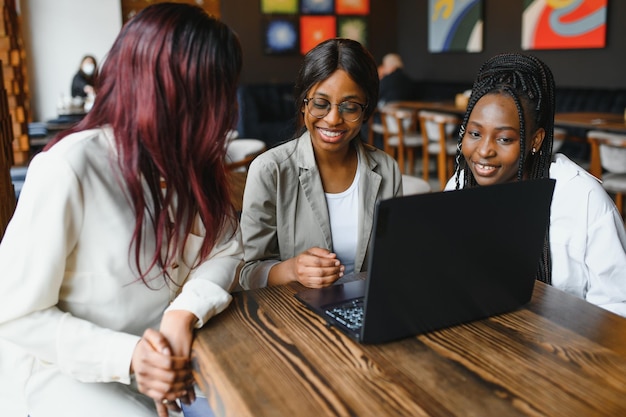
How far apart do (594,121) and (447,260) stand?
461 centimetres

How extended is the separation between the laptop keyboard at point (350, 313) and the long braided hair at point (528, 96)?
24.4 inches

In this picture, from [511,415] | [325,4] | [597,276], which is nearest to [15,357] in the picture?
[511,415]

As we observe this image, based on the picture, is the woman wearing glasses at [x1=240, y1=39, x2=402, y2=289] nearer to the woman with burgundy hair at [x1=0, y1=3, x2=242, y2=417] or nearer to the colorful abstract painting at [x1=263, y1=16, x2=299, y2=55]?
the woman with burgundy hair at [x1=0, y1=3, x2=242, y2=417]

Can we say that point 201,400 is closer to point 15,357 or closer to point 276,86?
Answer: point 15,357

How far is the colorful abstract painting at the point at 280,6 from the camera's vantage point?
30.1ft

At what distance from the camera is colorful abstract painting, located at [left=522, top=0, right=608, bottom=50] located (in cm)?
650

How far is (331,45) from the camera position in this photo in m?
1.82

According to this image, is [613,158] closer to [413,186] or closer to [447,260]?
[413,186]

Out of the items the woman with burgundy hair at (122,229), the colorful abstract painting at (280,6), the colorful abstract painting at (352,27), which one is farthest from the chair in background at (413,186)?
the colorful abstract painting at (352,27)

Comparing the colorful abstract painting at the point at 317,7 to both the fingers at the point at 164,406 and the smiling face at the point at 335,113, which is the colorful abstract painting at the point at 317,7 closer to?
the smiling face at the point at 335,113

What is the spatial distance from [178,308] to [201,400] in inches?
11.6

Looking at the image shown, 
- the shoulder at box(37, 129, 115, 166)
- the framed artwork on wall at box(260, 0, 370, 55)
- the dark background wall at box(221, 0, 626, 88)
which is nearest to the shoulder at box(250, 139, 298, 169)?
the shoulder at box(37, 129, 115, 166)

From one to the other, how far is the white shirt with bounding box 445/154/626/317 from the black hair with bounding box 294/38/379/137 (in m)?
0.61

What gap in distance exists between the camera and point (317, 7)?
31.1 feet
